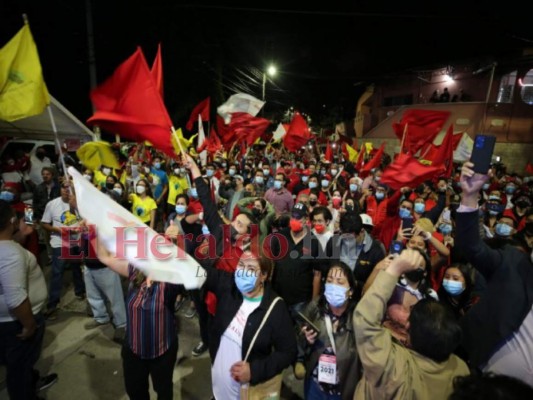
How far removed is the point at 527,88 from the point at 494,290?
73.0 feet

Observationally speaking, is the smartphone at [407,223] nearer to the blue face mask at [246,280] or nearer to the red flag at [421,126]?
the blue face mask at [246,280]

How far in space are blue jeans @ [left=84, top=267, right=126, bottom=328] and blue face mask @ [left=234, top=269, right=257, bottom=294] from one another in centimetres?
248

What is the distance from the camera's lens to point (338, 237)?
3934 millimetres

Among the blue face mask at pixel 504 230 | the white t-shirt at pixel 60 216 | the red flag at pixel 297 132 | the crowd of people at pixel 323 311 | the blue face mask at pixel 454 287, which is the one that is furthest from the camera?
the red flag at pixel 297 132

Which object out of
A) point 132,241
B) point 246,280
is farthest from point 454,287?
point 132,241

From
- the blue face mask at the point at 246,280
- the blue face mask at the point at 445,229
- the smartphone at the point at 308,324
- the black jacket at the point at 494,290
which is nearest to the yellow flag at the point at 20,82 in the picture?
the blue face mask at the point at 246,280

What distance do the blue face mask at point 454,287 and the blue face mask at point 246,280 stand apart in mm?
1952

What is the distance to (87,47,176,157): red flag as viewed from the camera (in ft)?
9.82

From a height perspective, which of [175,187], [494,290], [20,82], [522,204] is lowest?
[175,187]

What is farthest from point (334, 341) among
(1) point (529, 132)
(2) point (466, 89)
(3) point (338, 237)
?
(2) point (466, 89)

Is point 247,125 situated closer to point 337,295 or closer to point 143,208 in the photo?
point 143,208

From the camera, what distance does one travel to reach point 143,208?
19.1 ft

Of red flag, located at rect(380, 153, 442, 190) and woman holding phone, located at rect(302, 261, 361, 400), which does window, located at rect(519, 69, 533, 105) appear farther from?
woman holding phone, located at rect(302, 261, 361, 400)

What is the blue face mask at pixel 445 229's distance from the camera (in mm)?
4859
